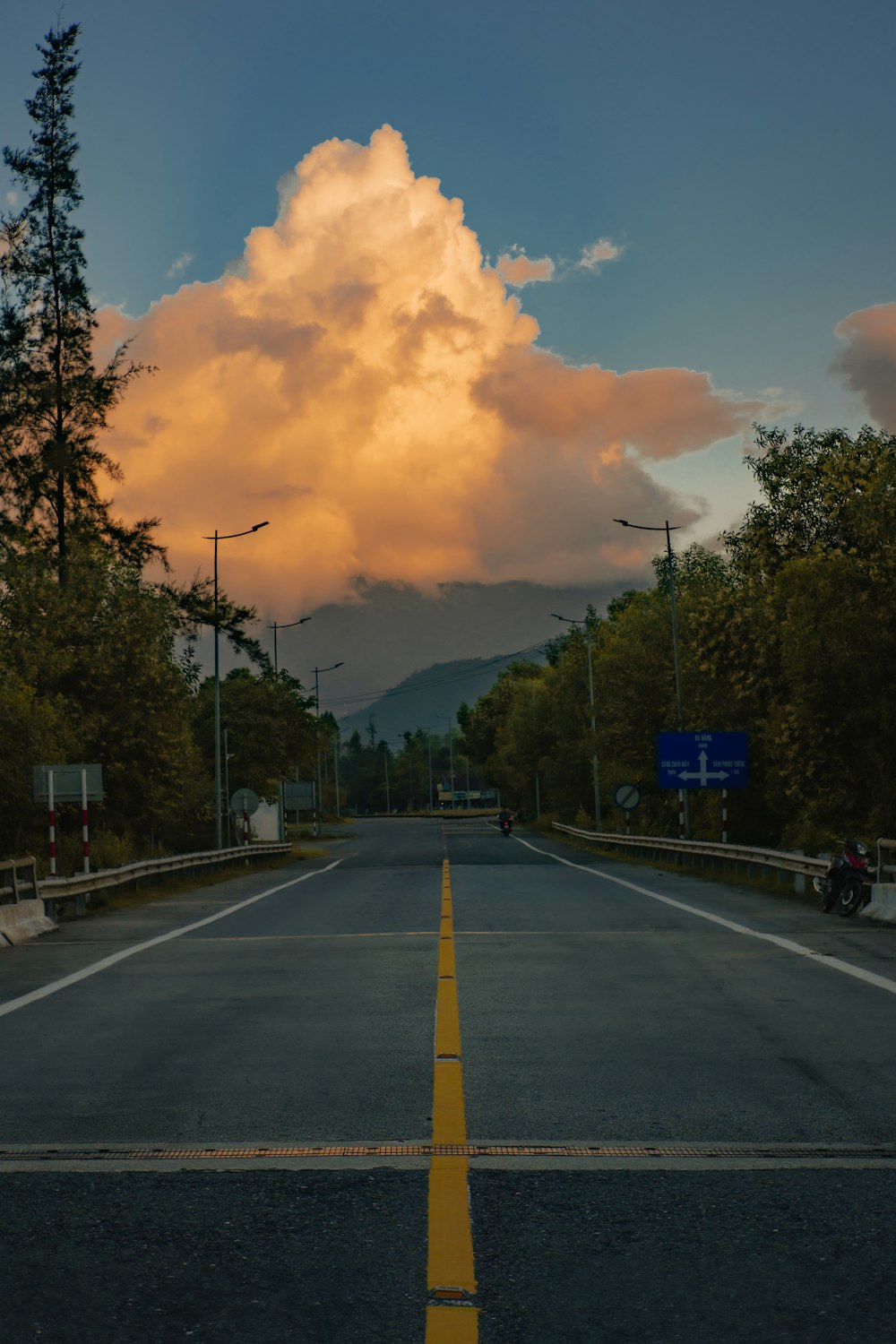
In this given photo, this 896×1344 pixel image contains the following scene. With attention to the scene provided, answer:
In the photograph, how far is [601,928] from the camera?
16.7m

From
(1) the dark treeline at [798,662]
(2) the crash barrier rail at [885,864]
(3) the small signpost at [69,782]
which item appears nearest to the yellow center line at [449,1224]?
(2) the crash barrier rail at [885,864]

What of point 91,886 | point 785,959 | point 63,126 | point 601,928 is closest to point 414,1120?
point 785,959

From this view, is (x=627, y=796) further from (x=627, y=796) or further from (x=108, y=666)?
(x=108, y=666)

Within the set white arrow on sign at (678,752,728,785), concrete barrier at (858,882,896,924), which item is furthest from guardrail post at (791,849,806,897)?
white arrow on sign at (678,752,728,785)

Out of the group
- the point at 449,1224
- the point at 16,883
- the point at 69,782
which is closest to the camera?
the point at 449,1224

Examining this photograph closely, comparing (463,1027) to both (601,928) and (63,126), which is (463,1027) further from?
(63,126)

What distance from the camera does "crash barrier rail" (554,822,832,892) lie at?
2359 cm

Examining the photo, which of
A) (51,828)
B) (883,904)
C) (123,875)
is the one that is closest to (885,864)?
(883,904)

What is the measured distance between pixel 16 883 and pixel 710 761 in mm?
27669

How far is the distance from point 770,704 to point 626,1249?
3912 centimetres

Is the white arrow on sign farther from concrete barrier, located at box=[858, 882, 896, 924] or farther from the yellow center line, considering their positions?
the yellow center line

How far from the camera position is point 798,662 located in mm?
33250

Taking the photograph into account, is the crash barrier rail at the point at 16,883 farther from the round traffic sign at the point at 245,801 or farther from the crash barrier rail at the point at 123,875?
the round traffic sign at the point at 245,801

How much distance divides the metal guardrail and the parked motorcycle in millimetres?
610
